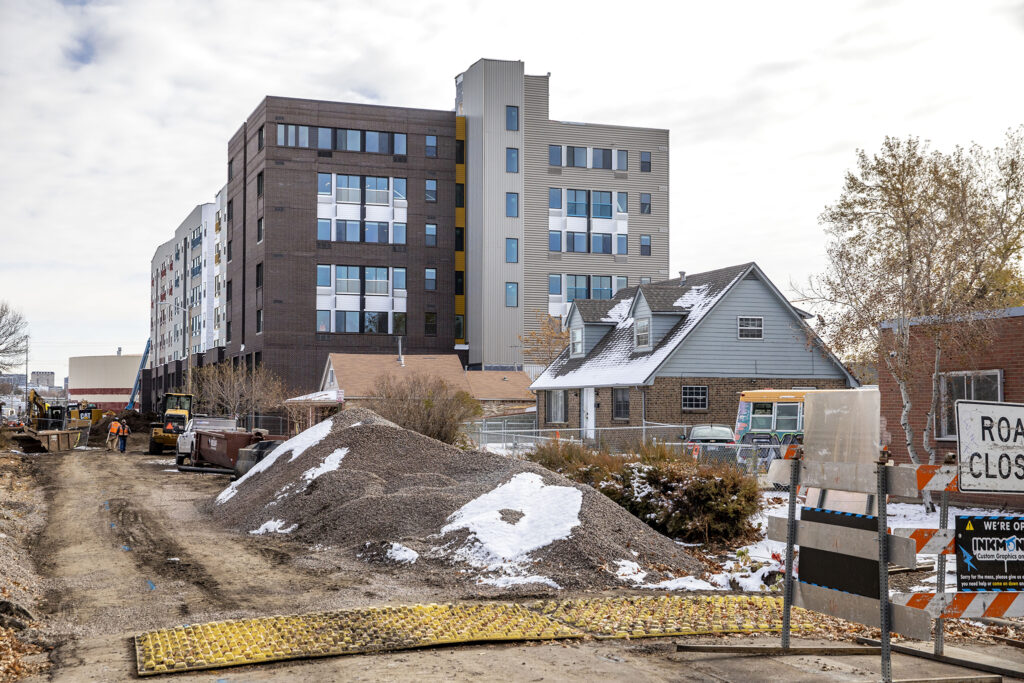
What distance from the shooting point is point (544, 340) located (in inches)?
2672

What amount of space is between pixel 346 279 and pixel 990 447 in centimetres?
6161

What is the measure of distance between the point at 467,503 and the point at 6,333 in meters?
69.3

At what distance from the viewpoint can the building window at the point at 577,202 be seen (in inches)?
2785

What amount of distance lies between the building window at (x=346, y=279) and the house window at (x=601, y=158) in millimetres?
19469

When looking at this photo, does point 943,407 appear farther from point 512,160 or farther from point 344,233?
point 344,233

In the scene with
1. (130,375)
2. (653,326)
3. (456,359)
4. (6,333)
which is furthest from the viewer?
(130,375)

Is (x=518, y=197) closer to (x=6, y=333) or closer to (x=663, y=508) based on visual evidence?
(x=6, y=333)

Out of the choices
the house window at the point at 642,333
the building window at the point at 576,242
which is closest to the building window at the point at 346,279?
the building window at the point at 576,242

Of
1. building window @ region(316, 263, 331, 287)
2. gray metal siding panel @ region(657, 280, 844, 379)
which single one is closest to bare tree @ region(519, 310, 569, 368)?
building window @ region(316, 263, 331, 287)

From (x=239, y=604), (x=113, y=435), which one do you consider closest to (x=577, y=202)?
(x=113, y=435)

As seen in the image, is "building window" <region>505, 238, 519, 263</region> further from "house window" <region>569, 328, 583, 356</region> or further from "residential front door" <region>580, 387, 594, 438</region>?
"residential front door" <region>580, 387, 594, 438</region>

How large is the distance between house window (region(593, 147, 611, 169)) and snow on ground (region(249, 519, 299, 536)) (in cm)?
5622

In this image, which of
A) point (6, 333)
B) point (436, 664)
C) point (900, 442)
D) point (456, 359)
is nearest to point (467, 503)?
point (436, 664)

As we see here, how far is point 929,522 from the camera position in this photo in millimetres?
18188
